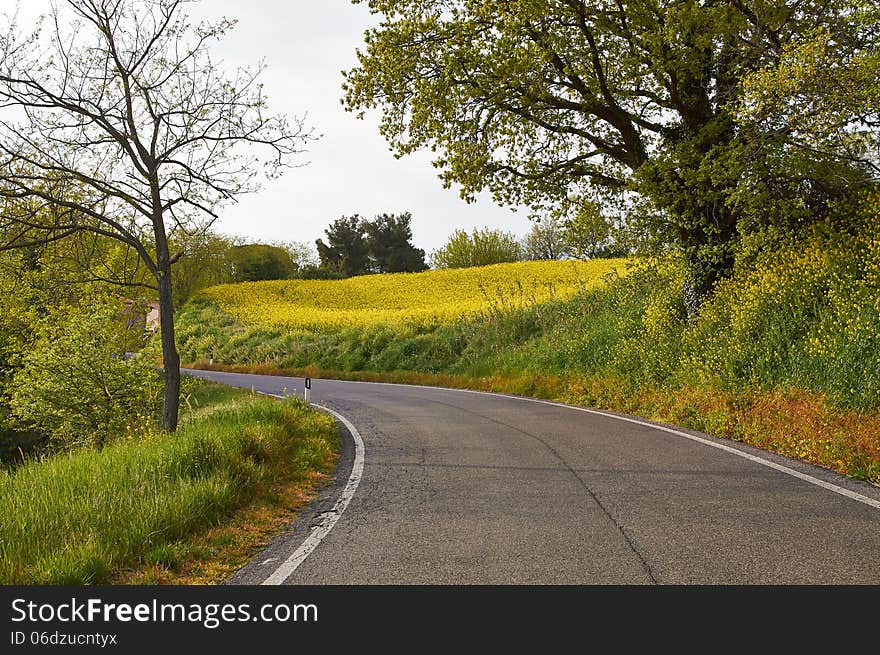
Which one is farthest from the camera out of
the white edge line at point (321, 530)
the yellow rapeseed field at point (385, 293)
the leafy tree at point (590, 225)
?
the yellow rapeseed field at point (385, 293)

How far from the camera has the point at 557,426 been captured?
11.0 m

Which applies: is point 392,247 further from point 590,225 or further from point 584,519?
point 584,519

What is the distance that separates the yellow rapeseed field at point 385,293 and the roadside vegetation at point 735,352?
11375mm

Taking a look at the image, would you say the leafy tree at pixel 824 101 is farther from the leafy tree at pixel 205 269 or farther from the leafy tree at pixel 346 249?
the leafy tree at pixel 346 249

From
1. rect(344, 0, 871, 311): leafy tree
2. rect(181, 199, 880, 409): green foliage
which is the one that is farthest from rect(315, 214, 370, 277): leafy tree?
rect(344, 0, 871, 311): leafy tree

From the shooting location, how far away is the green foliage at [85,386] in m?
14.8

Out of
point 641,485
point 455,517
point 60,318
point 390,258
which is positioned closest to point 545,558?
point 455,517

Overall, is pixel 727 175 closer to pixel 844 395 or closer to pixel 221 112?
pixel 844 395

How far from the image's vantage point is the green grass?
4688 mm

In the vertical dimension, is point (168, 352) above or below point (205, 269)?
below

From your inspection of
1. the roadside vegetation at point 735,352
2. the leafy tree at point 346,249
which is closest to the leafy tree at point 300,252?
the leafy tree at point 346,249

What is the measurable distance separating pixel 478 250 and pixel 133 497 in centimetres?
6612

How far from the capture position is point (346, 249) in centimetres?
7650

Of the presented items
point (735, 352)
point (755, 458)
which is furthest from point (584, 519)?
point (735, 352)
